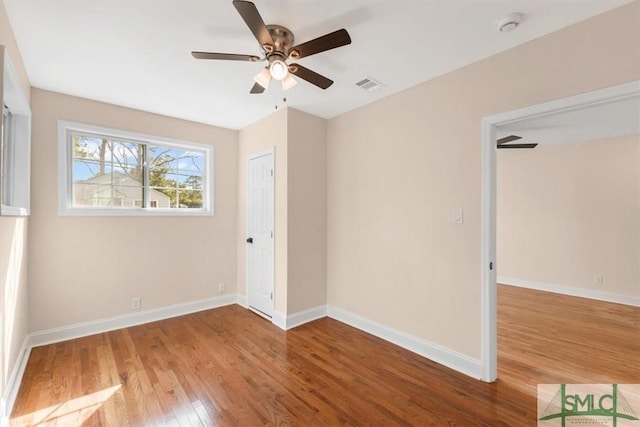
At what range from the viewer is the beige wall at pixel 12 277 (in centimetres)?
183

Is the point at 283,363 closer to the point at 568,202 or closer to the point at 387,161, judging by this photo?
the point at 387,161

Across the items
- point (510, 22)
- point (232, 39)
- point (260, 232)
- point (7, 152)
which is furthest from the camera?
point (260, 232)

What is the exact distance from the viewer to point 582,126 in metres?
3.61

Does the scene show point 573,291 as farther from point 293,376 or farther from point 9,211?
point 9,211

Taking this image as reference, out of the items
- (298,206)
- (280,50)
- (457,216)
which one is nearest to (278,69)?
(280,50)

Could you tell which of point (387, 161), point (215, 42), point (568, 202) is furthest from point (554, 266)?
point (215, 42)

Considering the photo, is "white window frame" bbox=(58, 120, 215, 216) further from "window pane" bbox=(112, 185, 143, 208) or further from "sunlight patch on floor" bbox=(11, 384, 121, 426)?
"sunlight patch on floor" bbox=(11, 384, 121, 426)

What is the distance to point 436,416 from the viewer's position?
6.19 ft

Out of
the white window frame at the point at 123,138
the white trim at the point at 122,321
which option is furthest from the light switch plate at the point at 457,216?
the white trim at the point at 122,321

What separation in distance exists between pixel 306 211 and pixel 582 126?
3.72 meters

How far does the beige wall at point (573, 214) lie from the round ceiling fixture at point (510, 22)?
158 inches

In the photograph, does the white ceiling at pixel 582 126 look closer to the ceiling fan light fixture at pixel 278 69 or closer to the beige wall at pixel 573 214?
the beige wall at pixel 573 214

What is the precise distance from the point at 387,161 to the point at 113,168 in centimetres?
329

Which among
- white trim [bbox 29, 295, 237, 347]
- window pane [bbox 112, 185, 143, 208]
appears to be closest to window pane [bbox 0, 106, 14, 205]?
window pane [bbox 112, 185, 143, 208]
